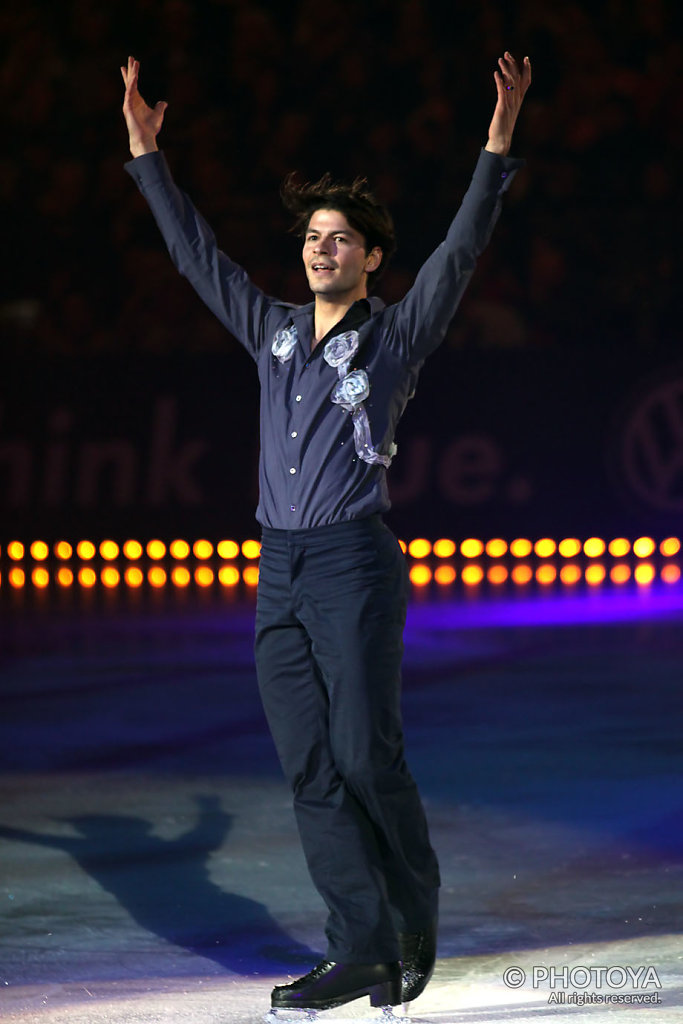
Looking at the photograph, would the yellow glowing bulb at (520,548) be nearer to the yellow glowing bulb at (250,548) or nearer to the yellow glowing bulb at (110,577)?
the yellow glowing bulb at (250,548)

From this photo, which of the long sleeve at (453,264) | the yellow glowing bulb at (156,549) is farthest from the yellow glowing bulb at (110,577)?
the long sleeve at (453,264)

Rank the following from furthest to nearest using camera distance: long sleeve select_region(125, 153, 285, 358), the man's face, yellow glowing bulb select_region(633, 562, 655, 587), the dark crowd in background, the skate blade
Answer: the dark crowd in background
yellow glowing bulb select_region(633, 562, 655, 587)
long sleeve select_region(125, 153, 285, 358)
the man's face
the skate blade

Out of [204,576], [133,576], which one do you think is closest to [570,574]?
[204,576]

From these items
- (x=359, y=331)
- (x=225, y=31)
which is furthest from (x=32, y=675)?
(x=225, y=31)

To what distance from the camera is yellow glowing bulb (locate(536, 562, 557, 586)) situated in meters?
10.7

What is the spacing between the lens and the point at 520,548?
11.0 meters

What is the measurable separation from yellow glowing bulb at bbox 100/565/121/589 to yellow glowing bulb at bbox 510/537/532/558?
8.65ft

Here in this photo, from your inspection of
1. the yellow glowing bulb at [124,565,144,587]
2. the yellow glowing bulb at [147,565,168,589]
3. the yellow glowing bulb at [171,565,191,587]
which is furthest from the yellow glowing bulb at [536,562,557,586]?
the yellow glowing bulb at [124,565,144,587]

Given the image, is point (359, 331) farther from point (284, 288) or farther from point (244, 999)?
point (284, 288)

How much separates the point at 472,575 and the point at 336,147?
12.5ft

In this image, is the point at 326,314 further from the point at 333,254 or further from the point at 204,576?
the point at 204,576

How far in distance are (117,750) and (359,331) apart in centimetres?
299

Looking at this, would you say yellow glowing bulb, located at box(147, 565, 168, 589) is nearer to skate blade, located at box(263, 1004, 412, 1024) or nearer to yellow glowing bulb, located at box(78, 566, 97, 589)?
yellow glowing bulb, located at box(78, 566, 97, 589)

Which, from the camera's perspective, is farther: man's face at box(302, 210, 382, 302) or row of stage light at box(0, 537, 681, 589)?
row of stage light at box(0, 537, 681, 589)
